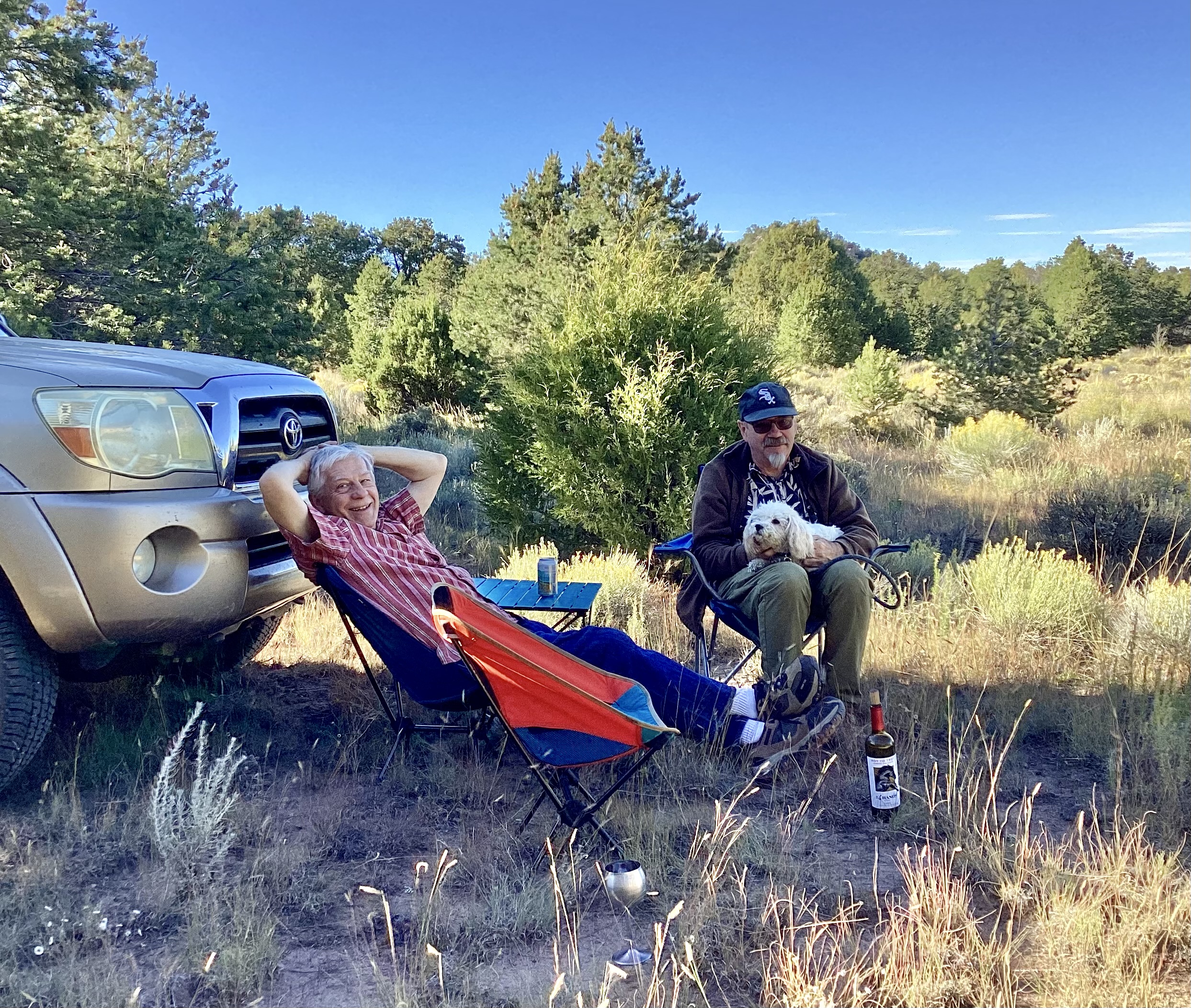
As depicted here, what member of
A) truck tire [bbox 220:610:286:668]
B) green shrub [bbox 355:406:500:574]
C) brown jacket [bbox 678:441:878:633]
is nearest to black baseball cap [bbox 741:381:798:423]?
brown jacket [bbox 678:441:878:633]

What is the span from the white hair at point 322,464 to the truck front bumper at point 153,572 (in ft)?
0.78

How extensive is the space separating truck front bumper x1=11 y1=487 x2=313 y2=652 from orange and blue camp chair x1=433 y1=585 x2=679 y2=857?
0.92m

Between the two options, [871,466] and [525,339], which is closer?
[871,466]

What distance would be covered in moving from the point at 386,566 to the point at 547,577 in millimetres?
932

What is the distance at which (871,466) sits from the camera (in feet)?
33.1

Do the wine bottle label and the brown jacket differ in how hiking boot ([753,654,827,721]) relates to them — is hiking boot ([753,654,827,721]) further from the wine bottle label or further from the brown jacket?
the brown jacket

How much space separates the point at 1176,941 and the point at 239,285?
44.4 feet

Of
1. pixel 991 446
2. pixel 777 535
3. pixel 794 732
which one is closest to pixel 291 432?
pixel 777 535

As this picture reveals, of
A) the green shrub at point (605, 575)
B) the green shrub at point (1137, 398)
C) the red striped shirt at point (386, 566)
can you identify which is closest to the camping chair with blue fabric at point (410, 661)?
the red striped shirt at point (386, 566)

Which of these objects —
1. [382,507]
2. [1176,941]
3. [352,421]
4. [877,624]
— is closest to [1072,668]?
[877,624]

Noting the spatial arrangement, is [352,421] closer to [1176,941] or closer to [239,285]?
[239,285]

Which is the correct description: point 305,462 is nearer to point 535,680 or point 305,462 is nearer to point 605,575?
point 535,680

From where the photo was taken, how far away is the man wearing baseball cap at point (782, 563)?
137 inches

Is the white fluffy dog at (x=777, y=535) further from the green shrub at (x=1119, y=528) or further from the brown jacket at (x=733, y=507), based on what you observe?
the green shrub at (x=1119, y=528)
